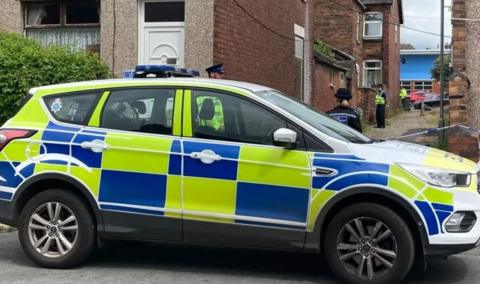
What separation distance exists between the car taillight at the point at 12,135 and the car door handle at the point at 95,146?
59 cm

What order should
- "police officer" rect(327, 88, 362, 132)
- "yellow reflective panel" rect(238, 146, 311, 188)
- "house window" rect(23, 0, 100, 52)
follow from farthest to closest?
"house window" rect(23, 0, 100, 52) → "police officer" rect(327, 88, 362, 132) → "yellow reflective panel" rect(238, 146, 311, 188)

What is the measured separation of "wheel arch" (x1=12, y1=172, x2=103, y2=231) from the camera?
20.2ft

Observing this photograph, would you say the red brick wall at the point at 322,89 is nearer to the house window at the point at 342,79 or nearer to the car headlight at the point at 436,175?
the house window at the point at 342,79

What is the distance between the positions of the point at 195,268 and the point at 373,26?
31.2 meters

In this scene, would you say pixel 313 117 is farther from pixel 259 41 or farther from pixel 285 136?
pixel 259 41

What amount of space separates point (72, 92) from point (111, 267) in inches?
68.1

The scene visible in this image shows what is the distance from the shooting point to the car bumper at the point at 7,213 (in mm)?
6359

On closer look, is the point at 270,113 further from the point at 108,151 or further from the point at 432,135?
the point at 432,135

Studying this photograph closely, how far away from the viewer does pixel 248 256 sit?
6.86 meters

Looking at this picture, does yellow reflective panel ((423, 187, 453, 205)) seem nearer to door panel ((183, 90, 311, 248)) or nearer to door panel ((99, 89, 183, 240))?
door panel ((183, 90, 311, 248))

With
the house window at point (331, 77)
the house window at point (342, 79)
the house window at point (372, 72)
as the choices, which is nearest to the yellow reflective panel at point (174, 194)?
the house window at point (331, 77)

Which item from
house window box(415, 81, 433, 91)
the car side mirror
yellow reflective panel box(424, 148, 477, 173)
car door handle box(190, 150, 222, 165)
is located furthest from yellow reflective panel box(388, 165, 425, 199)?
house window box(415, 81, 433, 91)

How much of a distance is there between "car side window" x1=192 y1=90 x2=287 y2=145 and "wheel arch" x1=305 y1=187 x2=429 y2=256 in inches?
30.5

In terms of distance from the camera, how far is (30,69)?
1051 centimetres
